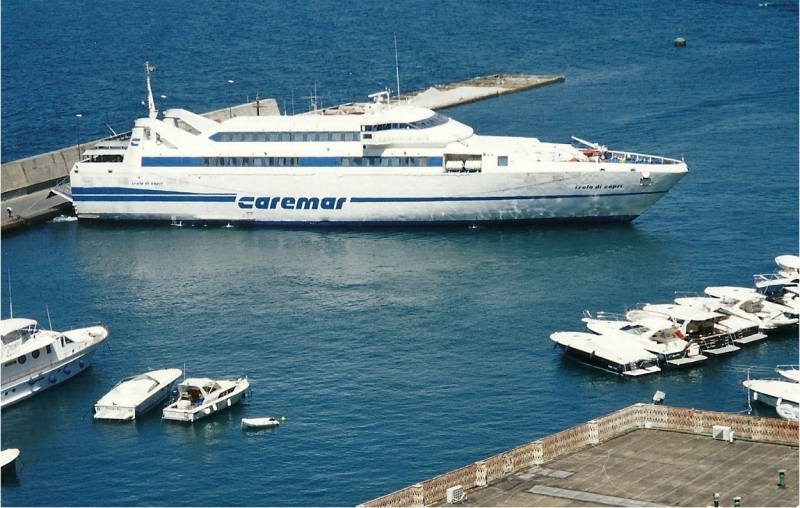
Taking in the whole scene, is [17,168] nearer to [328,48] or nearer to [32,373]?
[32,373]

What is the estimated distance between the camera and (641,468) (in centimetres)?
5291

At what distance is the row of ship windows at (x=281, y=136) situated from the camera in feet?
341

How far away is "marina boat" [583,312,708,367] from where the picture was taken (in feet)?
244

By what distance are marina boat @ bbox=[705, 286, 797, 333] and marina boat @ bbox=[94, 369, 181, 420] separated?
106 ft

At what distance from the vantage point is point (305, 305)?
86.4 m

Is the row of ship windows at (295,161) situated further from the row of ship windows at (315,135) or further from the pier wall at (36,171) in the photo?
the pier wall at (36,171)

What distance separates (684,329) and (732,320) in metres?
3.54

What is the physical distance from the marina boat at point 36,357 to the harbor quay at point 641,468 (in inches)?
1148

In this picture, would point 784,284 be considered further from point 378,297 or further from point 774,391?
point 378,297

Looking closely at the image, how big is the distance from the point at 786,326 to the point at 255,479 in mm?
34737

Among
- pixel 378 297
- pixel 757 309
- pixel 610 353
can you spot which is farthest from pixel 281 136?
pixel 757 309

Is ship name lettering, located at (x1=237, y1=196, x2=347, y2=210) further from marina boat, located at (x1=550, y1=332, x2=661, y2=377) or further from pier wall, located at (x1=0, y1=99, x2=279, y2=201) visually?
marina boat, located at (x1=550, y1=332, x2=661, y2=377)

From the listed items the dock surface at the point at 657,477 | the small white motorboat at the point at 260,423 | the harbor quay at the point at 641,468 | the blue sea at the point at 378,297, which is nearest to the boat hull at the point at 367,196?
the blue sea at the point at 378,297

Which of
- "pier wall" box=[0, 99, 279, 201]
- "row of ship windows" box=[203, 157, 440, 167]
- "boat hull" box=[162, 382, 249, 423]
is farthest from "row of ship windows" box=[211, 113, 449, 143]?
"boat hull" box=[162, 382, 249, 423]
